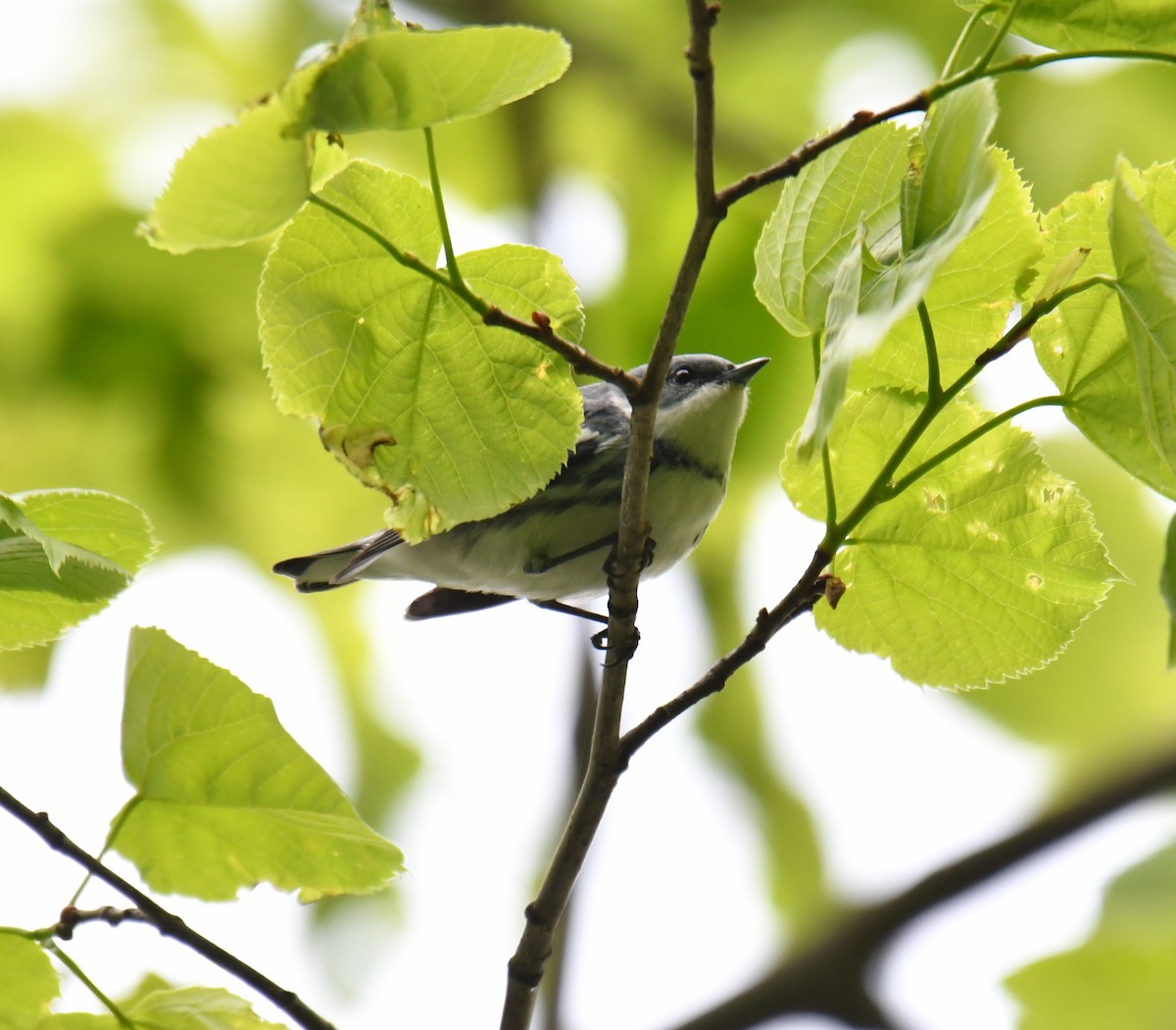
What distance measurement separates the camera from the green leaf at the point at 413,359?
5.97 feet

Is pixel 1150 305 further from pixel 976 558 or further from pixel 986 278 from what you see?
pixel 976 558

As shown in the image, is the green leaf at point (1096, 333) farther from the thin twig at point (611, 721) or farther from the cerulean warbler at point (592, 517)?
the cerulean warbler at point (592, 517)

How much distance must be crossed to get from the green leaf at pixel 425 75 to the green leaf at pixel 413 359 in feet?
1.09

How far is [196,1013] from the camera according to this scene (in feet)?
6.15

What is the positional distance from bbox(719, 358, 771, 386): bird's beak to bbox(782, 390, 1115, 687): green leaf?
Result: 5.62 feet

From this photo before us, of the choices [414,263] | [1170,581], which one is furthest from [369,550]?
[1170,581]

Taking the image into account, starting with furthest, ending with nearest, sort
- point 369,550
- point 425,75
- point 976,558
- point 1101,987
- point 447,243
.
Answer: point 369,550 < point 1101,987 < point 976,558 < point 447,243 < point 425,75

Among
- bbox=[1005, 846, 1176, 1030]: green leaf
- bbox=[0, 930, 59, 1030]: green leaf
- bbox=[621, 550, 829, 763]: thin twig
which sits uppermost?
bbox=[621, 550, 829, 763]: thin twig

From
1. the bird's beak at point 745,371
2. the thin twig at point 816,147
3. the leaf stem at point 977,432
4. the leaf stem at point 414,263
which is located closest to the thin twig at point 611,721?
the thin twig at point 816,147

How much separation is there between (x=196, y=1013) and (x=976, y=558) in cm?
133

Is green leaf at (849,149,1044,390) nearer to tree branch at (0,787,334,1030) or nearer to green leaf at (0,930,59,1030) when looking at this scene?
tree branch at (0,787,334,1030)

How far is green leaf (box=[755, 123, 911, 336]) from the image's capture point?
175 cm

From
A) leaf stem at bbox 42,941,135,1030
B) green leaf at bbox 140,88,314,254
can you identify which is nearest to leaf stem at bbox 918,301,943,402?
green leaf at bbox 140,88,314,254

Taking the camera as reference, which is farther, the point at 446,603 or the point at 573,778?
the point at 446,603
